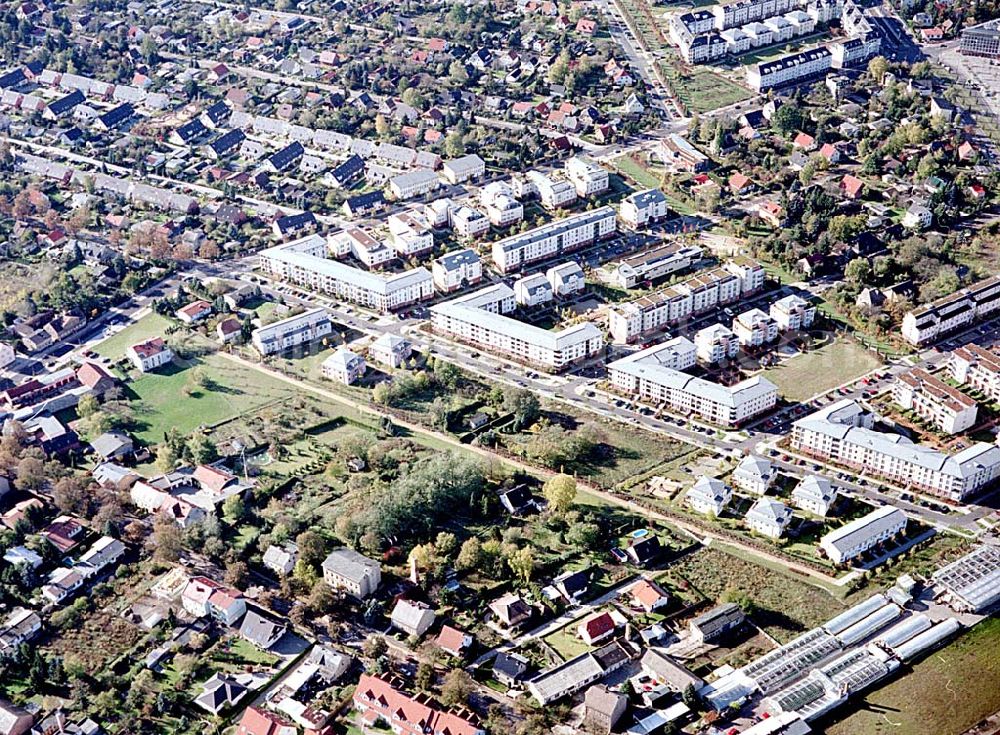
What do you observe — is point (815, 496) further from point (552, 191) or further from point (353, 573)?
point (552, 191)

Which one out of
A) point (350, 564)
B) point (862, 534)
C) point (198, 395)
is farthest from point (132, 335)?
point (862, 534)

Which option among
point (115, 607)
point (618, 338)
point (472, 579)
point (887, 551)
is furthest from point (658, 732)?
point (618, 338)

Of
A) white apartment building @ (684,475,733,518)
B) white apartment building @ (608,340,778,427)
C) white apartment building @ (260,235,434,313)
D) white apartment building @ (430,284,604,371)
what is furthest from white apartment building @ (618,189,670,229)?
white apartment building @ (684,475,733,518)

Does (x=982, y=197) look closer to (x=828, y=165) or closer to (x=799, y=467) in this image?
(x=828, y=165)

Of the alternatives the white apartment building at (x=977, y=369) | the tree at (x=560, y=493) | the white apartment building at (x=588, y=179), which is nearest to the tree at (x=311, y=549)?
the tree at (x=560, y=493)

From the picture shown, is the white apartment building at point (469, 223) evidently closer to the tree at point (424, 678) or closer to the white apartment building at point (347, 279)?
the white apartment building at point (347, 279)

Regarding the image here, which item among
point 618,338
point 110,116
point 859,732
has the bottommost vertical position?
point 859,732
